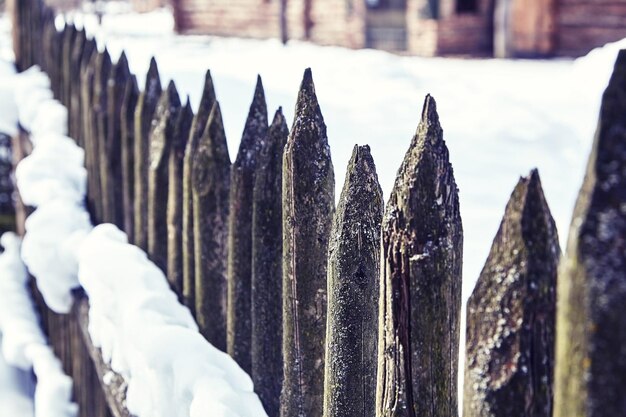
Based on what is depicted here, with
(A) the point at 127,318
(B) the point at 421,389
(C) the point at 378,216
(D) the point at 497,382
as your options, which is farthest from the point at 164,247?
(D) the point at 497,382

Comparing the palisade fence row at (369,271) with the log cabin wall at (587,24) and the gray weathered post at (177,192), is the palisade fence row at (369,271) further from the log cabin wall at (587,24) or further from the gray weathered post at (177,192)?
the log cabin wall at (587,24)

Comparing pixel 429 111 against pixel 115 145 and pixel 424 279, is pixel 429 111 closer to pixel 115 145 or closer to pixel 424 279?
pixel 424 279

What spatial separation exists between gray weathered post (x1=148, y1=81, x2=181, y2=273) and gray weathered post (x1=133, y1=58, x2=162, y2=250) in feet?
0.43

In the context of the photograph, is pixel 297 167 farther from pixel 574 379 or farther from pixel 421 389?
pixel 574 379

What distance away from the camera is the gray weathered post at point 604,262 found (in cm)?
89

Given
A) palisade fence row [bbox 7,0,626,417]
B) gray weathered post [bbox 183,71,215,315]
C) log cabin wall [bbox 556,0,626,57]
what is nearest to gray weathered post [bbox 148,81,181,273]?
palisade fence row [bbox 7,0,626,417]

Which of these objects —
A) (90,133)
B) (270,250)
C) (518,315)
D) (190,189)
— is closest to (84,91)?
(90,133)

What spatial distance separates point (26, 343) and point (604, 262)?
14.4ft

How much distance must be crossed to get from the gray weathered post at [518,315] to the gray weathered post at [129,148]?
8.04 feet

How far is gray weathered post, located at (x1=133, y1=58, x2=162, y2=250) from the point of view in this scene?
10.5ft

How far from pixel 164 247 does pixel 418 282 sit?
183cm

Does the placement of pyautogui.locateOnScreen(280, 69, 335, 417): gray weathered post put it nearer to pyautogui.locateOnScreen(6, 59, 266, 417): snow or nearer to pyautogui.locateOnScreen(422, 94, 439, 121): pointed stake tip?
pyautogui.locateOnScreen(6, 59, 266, 417): snow

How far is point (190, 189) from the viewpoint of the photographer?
2.65 metres

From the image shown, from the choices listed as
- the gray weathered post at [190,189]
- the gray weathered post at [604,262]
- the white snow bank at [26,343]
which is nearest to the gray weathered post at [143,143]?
the gray weathered post at [190,189]
